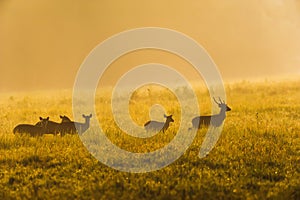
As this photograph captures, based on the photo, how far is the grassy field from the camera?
720 cm

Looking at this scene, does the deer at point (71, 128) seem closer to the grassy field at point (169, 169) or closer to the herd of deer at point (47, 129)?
the herd of deer at point (47, 129)

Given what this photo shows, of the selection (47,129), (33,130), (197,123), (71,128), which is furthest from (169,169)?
(33,130)

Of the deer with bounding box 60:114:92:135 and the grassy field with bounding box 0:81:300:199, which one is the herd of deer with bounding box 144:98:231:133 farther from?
the deer with bounding box 60:114:92:135

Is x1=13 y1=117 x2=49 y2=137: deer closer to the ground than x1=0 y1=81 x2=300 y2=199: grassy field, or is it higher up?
higher up

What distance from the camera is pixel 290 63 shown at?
58.2 m

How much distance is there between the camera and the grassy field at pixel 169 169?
7.20 meters

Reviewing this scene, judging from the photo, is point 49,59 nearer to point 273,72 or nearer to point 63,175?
point 273,72

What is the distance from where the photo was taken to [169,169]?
8281mm

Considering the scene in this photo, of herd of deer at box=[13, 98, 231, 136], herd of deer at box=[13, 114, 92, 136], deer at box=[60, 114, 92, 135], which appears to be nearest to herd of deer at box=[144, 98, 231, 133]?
herd of deer at box=[13, 98, 231, 136]

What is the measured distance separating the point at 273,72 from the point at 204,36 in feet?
33.8

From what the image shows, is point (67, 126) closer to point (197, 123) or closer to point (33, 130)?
point (33, 130)

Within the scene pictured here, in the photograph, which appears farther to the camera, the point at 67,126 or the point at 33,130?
the point at 67,126

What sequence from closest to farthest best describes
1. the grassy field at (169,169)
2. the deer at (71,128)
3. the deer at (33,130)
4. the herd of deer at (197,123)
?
the grassy field at (169,169)
the deer at (33,130)
the deer at (71,128)
the herd of deer at (197,123)

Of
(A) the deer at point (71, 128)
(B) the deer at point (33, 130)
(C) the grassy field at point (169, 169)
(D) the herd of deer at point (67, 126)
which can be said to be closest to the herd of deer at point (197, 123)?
(D) the herd of deer at point (67, 126)
